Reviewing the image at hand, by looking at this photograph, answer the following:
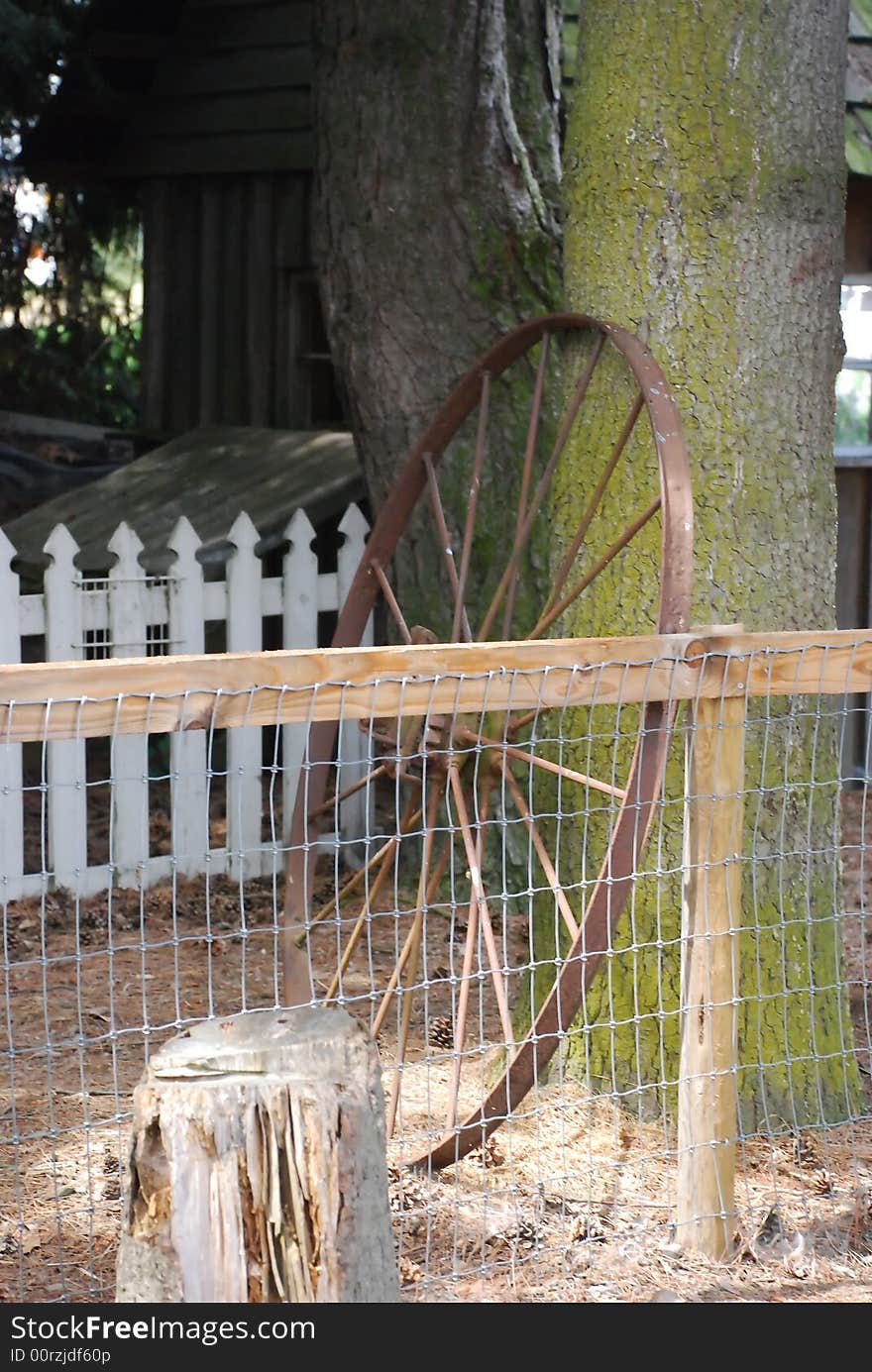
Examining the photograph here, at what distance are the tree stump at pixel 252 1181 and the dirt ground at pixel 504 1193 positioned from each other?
0.41m

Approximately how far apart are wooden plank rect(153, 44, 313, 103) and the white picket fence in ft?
13.3

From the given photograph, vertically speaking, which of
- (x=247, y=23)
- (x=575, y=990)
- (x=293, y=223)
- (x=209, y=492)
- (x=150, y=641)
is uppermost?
(x=247, y=23)

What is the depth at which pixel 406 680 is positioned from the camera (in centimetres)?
303

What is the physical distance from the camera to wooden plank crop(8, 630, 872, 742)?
2.70 m

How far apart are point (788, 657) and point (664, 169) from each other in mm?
1442

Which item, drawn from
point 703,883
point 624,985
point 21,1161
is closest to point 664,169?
point 703,883

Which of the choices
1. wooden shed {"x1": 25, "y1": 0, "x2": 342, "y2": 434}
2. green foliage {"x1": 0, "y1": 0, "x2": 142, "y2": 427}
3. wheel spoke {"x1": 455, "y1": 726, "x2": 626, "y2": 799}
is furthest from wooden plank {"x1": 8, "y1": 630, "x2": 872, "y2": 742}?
green foliage {"x1": 0, "y1": 0, "x2": 142, "y2": 427}

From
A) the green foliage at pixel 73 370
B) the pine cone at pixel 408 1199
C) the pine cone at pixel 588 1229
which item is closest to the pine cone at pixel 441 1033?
the pine cone at pixel 408 1199

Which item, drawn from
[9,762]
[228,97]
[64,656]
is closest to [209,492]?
[64,656]

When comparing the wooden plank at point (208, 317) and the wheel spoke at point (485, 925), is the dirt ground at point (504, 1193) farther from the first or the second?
the wooden plank at point (208, 317)

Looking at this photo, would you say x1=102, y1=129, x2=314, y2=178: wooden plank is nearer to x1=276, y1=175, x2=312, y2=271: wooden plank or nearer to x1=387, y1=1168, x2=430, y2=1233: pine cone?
x1=276, y1=175, x2=312, y2=271: wooden plank

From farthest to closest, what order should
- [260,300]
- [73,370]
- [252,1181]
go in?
1. [73,370]
2. [260,300]
3. [252,1181]

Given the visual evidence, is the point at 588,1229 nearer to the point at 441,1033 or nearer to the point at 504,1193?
the point at 504,1193

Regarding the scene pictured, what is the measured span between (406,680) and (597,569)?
1.14 metres
